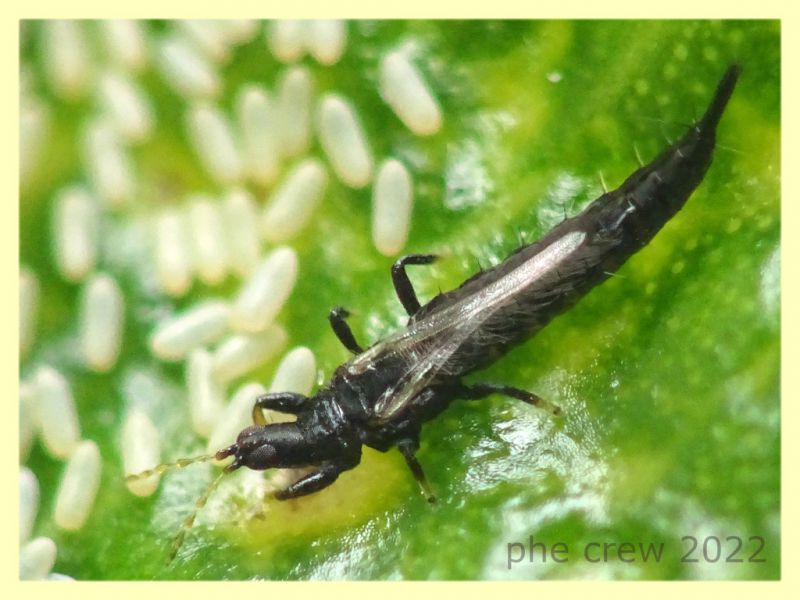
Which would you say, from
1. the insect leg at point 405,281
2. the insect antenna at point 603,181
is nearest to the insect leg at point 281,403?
the insect leg at point 405,281

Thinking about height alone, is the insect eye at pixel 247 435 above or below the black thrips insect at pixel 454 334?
below

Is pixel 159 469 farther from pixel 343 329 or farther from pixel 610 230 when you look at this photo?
pixel 610 230

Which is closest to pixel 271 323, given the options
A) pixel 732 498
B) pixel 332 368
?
pixel 332 368

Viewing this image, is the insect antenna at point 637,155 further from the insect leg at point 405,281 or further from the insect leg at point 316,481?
the insect leg at point 316,481

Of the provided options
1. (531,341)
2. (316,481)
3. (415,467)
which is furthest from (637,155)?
(316,481)

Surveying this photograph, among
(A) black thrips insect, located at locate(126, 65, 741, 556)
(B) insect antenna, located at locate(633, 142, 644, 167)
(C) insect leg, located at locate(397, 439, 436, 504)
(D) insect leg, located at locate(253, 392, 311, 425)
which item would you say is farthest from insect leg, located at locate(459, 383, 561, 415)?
(B) insect antenna, located at locate(633, 142, 644, 167)

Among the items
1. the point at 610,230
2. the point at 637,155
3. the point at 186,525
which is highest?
the point at 637,155

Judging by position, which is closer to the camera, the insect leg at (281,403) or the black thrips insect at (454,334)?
the black thrips insect at (454,334)
